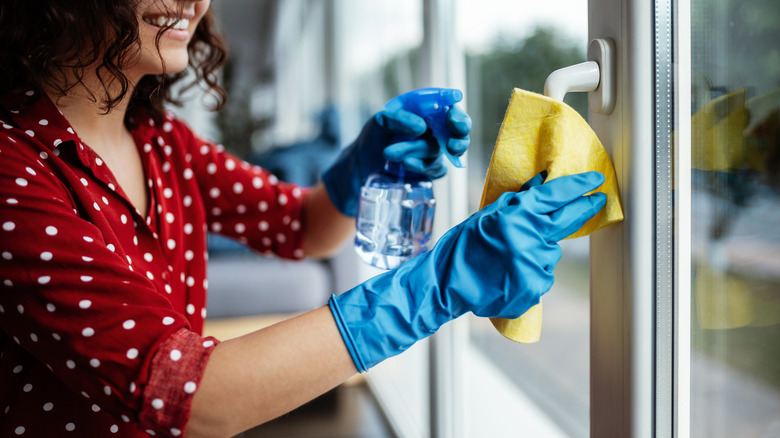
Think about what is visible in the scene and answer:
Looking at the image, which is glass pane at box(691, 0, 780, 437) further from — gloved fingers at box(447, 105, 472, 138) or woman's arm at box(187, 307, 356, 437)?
woman's arm at box(187, 307, 356, 437)

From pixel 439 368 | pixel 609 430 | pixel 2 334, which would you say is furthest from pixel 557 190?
pixel 439 368

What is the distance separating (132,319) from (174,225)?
1.28 feet

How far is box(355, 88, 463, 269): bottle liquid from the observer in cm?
90

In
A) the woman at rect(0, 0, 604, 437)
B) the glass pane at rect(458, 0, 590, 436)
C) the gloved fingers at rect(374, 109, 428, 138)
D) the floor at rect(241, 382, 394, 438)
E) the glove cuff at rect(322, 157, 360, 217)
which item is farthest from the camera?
the floor at rect(241, 382, 394, 438)

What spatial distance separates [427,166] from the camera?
890 mm

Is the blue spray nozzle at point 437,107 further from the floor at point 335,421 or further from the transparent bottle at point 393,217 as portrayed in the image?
the floor at point 335,421

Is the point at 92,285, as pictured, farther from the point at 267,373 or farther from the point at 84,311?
the point at 267,373

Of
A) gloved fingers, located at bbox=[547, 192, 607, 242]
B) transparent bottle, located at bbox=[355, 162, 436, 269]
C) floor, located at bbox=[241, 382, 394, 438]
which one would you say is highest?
gloved fingers, located at bbox=[547, 192, 607, 242]

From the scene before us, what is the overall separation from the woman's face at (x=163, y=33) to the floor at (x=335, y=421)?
4.34ft

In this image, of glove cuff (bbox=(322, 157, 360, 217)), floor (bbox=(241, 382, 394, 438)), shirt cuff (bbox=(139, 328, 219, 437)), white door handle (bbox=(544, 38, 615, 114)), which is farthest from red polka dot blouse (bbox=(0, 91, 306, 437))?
floor (bbox=(241, 382, 394, 438))

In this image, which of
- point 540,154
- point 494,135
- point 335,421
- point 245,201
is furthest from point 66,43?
point 335,421

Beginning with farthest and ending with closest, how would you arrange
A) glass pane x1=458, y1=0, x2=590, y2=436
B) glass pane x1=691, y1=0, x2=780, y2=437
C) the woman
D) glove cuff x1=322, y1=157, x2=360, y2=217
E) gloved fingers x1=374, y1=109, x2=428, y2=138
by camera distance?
glass pane x1=458, y1=0, x2=590, y2=436 → glove cuff x1=322, y1=157, x2=360, y2=217 → gloved fingers x1=374, y1=109, x2=428, y2=138 → the woman → glass pane x1=691, y1=0, x2=780, y2=437

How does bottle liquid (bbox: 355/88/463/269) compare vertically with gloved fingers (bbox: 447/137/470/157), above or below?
below

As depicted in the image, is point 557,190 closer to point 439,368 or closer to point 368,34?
point 439,368
